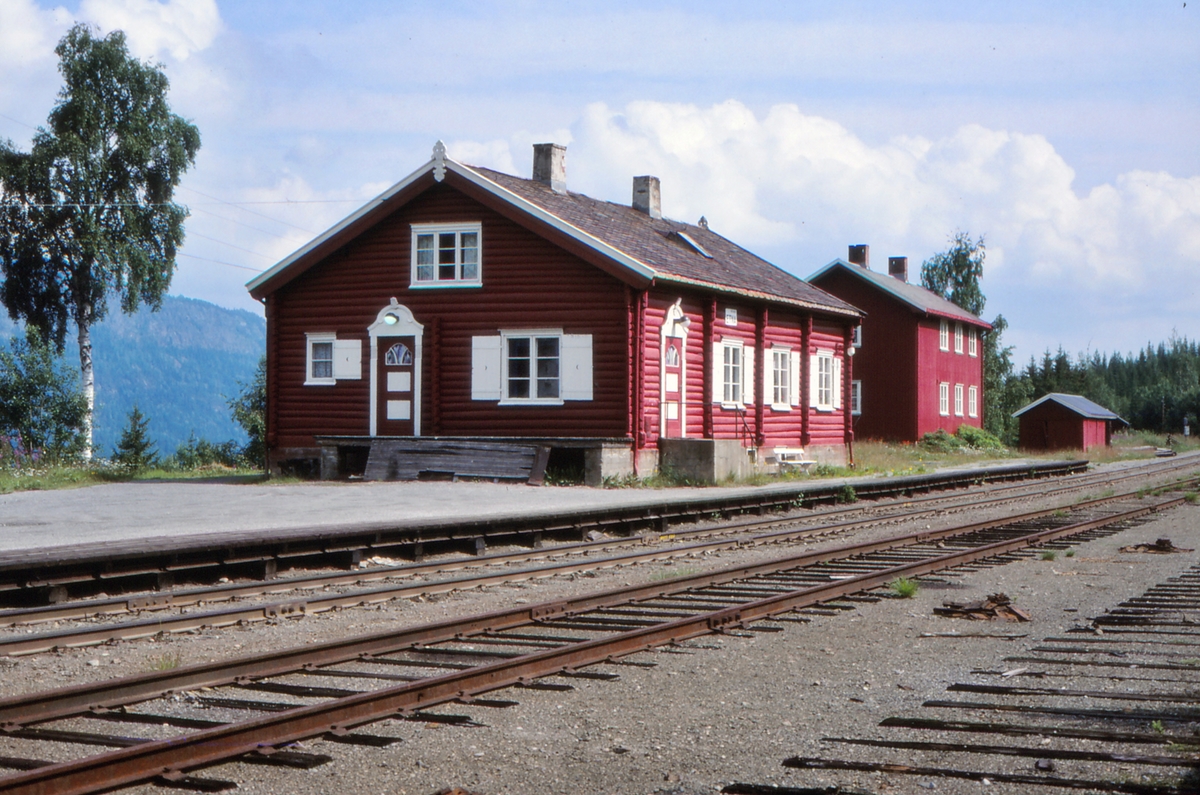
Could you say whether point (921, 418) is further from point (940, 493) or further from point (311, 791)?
point (311, 791)

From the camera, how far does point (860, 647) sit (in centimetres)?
829

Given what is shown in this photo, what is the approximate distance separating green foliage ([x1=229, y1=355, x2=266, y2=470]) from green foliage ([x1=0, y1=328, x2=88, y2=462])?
208 inches

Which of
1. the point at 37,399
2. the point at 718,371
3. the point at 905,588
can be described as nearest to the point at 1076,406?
the point at 718,371

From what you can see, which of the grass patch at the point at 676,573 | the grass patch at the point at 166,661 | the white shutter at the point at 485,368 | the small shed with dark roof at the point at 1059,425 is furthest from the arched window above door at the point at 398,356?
the small shed with dark roof at the point at 1059,425

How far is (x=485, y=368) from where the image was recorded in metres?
26.3

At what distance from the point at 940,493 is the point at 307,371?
1381 centimetres

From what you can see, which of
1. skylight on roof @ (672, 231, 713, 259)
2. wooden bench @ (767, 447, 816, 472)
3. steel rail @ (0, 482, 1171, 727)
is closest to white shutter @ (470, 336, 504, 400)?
skylight on roof @ (672, 231, 713, 259)

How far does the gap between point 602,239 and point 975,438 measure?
29.8 meters

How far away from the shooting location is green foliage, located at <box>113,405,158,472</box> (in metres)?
29.4

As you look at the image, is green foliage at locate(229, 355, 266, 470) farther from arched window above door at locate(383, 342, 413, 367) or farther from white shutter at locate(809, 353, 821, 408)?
white shutter at locate(809, 353, 821, 408)

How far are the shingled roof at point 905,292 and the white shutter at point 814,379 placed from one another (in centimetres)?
1546

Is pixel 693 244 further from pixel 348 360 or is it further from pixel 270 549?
pixel 270 549

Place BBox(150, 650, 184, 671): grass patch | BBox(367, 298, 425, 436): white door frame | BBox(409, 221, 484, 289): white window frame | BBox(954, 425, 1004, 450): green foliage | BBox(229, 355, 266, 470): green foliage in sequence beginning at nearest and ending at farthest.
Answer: BBox(150, 650, 184, 671): grass patch < BBox(409, 221, 484, 289): white window frame < BBox(367, 298, 425, 436): white door frame < BBox(229, 355, 266, 470): green foliage < BBox(954, 425, 1004, 450): green foliage

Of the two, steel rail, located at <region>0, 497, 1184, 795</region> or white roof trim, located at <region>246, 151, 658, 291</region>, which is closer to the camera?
steel rail, located at <region>0, 497, 1184, 795</region>
